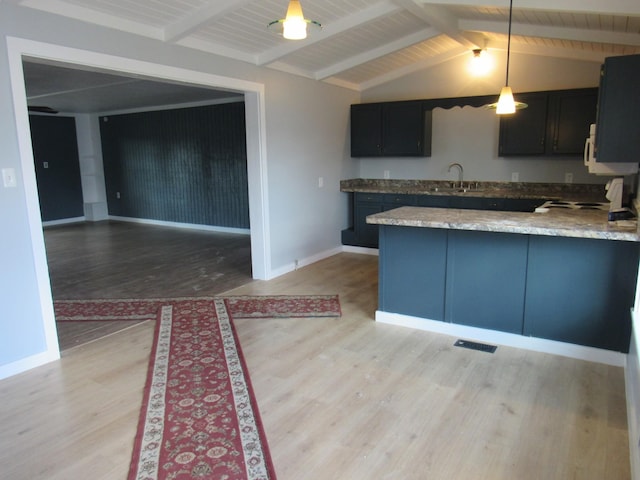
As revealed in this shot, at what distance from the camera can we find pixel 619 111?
117 inches

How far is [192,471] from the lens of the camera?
2.06 meters

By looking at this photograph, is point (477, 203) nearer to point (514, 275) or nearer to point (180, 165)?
point (514, 275)

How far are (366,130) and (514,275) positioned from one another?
3.82m

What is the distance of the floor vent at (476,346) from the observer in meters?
3.35

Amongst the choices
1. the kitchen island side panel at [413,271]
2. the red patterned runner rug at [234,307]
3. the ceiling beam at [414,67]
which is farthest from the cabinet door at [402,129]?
the kitchen island side panel at [413,271]

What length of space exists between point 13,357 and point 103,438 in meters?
1.17

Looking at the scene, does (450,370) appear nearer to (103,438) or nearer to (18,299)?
(103,438)

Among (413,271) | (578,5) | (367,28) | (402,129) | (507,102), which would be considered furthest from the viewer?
(402,129)

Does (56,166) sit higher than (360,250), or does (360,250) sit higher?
(56,166)

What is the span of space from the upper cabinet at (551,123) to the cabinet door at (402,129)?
1.08 m

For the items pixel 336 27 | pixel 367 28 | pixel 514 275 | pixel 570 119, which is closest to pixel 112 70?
pixel 336 27

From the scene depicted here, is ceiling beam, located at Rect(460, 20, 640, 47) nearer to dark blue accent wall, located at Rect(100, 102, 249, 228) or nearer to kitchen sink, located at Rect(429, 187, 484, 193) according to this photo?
kitchen sink, located at Rect(429, 187, 484, 193)

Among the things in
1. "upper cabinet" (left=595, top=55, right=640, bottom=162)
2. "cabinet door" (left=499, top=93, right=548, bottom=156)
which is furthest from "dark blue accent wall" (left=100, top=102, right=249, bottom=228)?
"upper cabinet" (left=595, top=55, right=640, bottom=162)

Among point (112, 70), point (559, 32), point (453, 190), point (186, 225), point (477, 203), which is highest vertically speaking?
point (559, 32)
